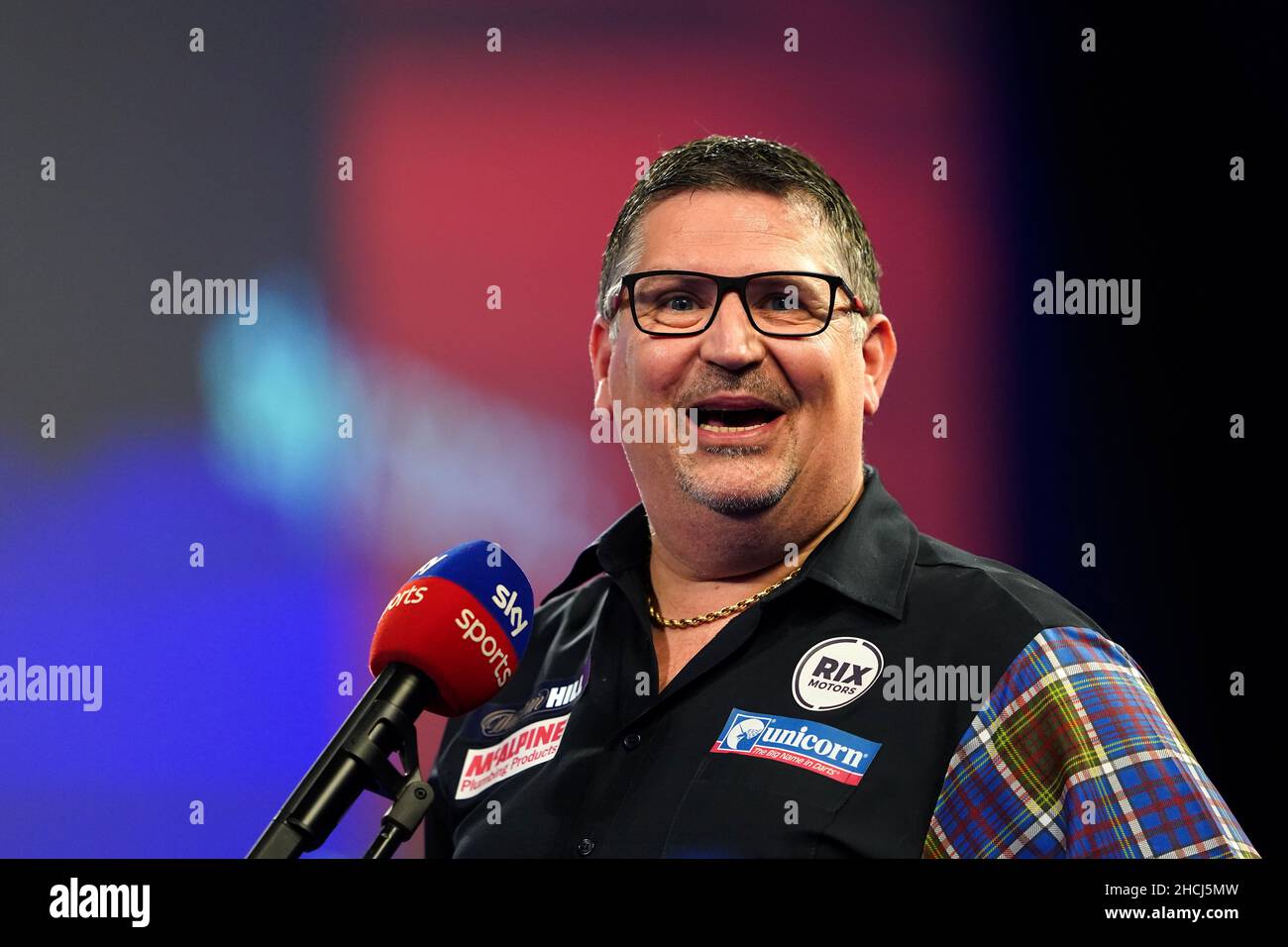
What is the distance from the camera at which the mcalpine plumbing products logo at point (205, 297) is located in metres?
2.80

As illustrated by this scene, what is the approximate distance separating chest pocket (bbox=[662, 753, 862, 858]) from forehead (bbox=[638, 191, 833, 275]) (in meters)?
0.76

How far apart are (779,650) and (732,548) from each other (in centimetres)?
24

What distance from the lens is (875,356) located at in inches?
83.8

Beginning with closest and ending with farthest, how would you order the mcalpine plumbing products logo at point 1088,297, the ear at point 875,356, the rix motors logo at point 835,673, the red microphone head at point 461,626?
the red microphone head at point 461,626 → the rix motors logo at point 835,673 → the ear at point 875,356 → the mcalpine plumbing products logo at point 1088,297

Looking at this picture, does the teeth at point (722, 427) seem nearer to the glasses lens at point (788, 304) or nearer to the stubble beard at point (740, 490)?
the stubble beard at point (740, 490)

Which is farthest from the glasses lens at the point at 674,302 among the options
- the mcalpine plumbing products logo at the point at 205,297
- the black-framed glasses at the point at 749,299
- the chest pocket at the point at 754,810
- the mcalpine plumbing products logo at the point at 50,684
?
the mcalpine plumbing products logo at the point at 50,684

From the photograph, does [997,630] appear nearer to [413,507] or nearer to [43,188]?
[413,507]

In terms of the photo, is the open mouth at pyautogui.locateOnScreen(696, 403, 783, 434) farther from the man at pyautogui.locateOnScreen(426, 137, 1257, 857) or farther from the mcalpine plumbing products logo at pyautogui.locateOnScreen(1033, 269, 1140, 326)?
the mcalpine plumbing products logo at pyautogui.locateOnScreen(1033, 269, 1140, 326)

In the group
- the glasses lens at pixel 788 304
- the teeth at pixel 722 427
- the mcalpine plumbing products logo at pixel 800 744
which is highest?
the glasses lens at pixel 788 304

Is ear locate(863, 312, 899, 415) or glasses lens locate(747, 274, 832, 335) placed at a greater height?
glasses lens locate(747, 274, 832, 335)

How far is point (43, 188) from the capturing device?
113 inches

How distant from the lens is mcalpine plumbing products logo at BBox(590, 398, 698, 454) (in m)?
1.96

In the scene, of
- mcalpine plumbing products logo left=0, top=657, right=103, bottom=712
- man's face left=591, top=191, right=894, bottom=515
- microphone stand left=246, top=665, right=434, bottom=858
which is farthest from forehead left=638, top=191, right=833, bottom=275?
mcalpine plumbing products logo left=0, top=657, right=103, bottom=712
